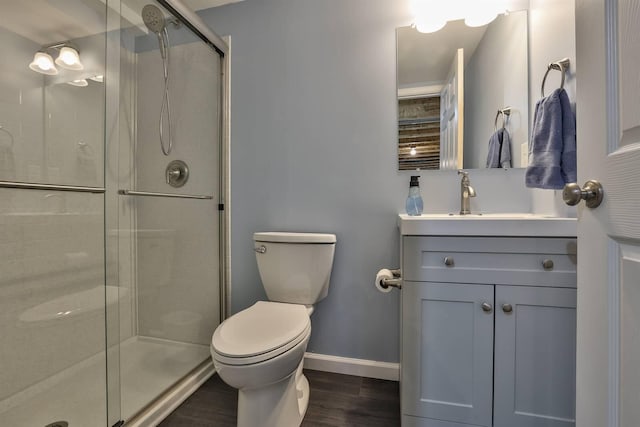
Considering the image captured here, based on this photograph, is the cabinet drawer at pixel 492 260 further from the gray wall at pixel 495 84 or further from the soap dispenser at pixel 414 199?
the gray wall at pixel 495 84

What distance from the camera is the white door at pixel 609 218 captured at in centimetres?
43

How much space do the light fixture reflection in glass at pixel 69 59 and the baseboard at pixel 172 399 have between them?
153 cm

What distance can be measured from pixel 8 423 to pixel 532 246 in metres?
2.01

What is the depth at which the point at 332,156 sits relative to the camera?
1.49 meters

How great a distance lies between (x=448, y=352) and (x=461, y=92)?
1188mm

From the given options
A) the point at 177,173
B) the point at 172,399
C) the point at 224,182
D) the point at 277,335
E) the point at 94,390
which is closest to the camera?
the point at 277,335

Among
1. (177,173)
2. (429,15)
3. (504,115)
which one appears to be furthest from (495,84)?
(177,173)

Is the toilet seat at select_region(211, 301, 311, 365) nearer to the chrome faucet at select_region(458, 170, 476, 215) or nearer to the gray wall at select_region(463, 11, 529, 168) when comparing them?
the chrome faucet at select_region(458, 170, 476, 215)

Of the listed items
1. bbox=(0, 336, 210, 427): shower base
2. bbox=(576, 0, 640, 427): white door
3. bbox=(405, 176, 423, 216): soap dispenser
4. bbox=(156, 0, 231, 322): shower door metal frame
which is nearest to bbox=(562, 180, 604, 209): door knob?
bbox=(576, 0, 640, 427): white door

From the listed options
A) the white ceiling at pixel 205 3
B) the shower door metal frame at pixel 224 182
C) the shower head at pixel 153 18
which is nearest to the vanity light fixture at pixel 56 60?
the shower head at pixel 153 18

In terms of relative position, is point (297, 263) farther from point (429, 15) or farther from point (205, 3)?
point (205, 3)

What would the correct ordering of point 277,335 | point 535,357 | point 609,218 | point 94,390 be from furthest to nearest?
point 94,390 < point 277,335 < point 535,357 < point 609,218

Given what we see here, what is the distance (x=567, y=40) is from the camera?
39.0 inches

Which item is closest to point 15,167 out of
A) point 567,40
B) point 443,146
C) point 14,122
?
point 14,122
